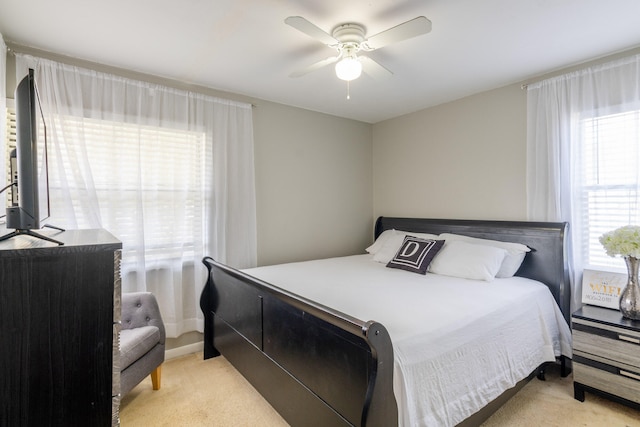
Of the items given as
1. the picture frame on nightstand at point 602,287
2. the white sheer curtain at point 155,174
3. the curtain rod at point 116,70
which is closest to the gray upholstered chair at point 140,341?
the white sheer curtain at point 155,174

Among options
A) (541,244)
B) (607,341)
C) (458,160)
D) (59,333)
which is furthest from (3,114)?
(607,341)

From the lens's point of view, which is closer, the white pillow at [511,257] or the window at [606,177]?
the window at [606,177]

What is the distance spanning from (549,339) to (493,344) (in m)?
0.80

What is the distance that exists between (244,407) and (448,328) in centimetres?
149

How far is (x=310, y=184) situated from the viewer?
385 cm

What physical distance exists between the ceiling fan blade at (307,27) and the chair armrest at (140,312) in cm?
212

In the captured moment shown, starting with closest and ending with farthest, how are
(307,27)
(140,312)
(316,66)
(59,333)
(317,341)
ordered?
(59,333) < (317,341) < (307,27) < (316,66) < (140,312)

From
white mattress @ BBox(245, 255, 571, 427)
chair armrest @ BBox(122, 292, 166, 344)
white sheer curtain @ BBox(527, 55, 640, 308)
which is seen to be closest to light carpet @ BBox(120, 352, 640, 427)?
white mattress @ BBox(245, 255, 571, 427)

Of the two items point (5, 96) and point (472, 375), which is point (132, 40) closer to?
point (5, 96)

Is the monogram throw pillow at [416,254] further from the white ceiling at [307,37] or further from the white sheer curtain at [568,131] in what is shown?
the white ceiling at [307,37]

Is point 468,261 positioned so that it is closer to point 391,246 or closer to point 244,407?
point 391,246

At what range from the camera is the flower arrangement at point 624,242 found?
208 centimetres

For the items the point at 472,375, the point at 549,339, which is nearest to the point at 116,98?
the point at 472,375

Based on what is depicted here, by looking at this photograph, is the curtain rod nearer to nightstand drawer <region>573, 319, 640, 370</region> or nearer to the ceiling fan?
the ceiling fan
